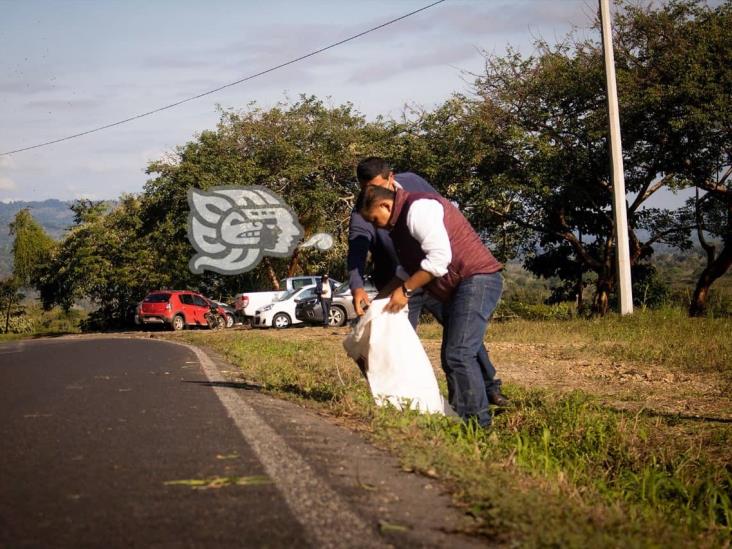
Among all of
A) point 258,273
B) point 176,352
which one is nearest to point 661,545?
point 176,352

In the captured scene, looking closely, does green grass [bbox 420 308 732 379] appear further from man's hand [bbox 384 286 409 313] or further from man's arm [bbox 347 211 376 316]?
man's hand [bbox 384 286 409 313]

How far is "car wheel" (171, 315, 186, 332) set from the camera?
33969 mm

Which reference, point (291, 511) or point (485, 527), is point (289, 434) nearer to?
point (291, 511)

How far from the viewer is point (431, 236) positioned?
18.5 feet

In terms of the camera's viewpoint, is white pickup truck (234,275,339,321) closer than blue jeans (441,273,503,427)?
No

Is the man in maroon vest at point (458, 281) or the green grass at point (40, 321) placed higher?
the man in maroon vest at point (458, 281)

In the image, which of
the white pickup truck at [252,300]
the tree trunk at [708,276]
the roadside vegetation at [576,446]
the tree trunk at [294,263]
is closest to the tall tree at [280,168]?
the tree trunk at [294,263]

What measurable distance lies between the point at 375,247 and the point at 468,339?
1809 millimetres

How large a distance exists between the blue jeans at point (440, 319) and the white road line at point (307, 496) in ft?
6.17

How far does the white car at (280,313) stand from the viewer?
29062 millimetres

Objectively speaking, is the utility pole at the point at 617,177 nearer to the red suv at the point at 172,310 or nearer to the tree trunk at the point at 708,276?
the tree trunk at the point at 708,276

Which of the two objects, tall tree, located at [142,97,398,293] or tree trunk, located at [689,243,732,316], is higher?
tall tree, located at [142,97,398,293]

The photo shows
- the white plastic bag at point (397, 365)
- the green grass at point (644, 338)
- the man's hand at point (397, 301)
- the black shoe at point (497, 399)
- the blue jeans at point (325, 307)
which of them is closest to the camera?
the man's hand at point (397, 301)

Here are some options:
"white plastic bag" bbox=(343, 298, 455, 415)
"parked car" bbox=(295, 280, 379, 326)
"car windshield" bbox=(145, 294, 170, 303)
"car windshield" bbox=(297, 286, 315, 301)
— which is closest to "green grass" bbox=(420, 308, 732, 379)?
"white plastic bag" bbox=(343, 298, 455, 415)
